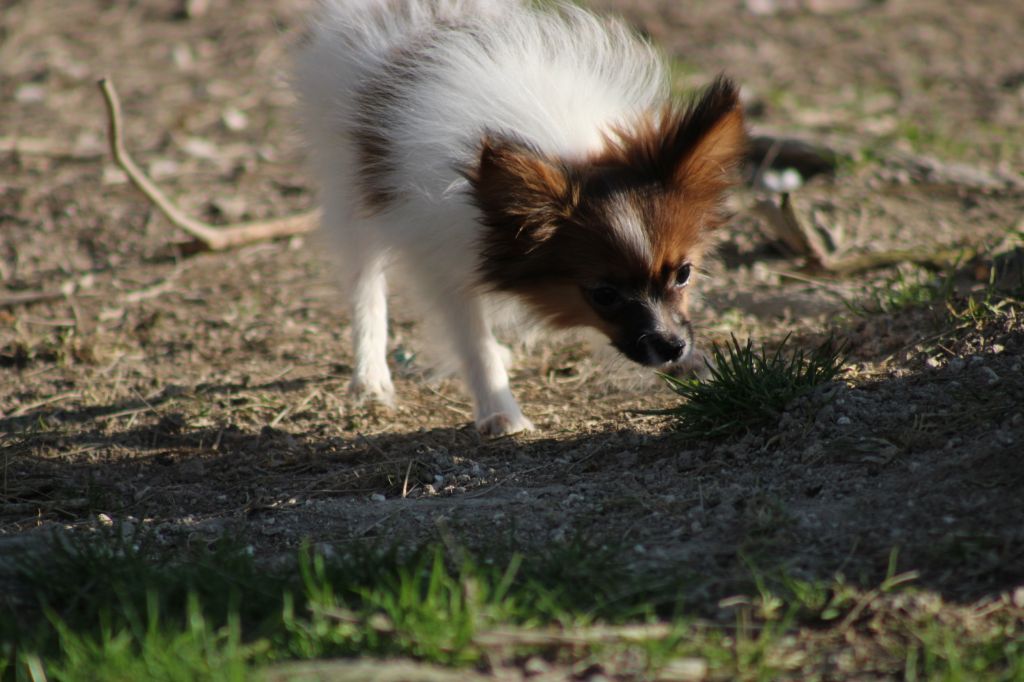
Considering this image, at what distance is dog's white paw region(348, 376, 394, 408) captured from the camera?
5270 millimetres

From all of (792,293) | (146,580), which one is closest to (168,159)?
(792,293)

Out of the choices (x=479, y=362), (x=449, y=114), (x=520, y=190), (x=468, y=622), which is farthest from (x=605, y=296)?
(x=468, y=622)

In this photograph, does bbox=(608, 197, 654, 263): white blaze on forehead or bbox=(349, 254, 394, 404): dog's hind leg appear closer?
bbox=(608, 197, 654, 263): white blaze on forehead

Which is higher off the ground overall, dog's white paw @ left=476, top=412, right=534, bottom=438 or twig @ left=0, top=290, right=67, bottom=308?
dog's white paw @ left=476, top=412, right=534, bottom=438

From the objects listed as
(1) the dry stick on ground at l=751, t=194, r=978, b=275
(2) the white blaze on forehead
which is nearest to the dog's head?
(2) the white blaze on forehead

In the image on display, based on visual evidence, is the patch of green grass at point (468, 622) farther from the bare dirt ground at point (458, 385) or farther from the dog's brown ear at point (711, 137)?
the dog's brown ear at point (711, 137)

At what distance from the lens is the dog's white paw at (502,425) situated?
15.5 feet

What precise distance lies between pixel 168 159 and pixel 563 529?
A: 5801mm

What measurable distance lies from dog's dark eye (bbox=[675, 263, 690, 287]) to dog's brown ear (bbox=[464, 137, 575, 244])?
0.56 metres

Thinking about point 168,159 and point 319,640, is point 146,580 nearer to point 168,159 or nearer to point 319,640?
point 319,640

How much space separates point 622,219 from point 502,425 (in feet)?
3.62

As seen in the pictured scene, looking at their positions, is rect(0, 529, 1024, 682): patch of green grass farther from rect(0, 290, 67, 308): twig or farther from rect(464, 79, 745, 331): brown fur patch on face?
rect(0, 290, 67, 308): twig

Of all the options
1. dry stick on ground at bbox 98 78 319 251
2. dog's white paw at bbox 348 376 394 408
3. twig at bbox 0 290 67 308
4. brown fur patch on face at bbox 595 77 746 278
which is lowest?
twig at bbox 0 290 67 308

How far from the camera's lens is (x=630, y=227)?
4184 millimetres
